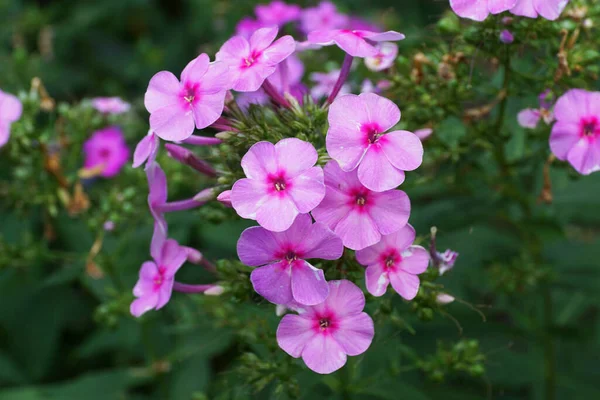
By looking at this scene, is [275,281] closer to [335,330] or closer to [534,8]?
[335,330]

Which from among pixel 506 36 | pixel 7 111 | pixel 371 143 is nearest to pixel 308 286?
pixel 371 143

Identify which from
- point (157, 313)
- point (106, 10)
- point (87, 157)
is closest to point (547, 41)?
point (157, 313)

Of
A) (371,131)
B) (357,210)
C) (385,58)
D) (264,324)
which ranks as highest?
(371,131)

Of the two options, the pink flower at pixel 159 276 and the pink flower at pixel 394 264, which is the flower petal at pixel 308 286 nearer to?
the pink flower at pixel 394 264

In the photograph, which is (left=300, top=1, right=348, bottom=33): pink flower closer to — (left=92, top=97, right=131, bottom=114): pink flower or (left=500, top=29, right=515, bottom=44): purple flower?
(left=92, top=97, right=131, bottom=114): pink flower

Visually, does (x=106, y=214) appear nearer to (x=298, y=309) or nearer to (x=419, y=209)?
(x=419, y=209)

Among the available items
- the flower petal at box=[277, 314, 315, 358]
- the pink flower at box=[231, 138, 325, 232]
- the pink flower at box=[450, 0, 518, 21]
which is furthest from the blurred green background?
the pink flower at box=[450, 0, 518, 21]

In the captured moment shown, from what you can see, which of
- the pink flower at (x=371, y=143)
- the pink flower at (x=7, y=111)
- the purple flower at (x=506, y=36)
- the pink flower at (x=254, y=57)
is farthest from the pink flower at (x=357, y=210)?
the pink flower at (x=7, y=111)
